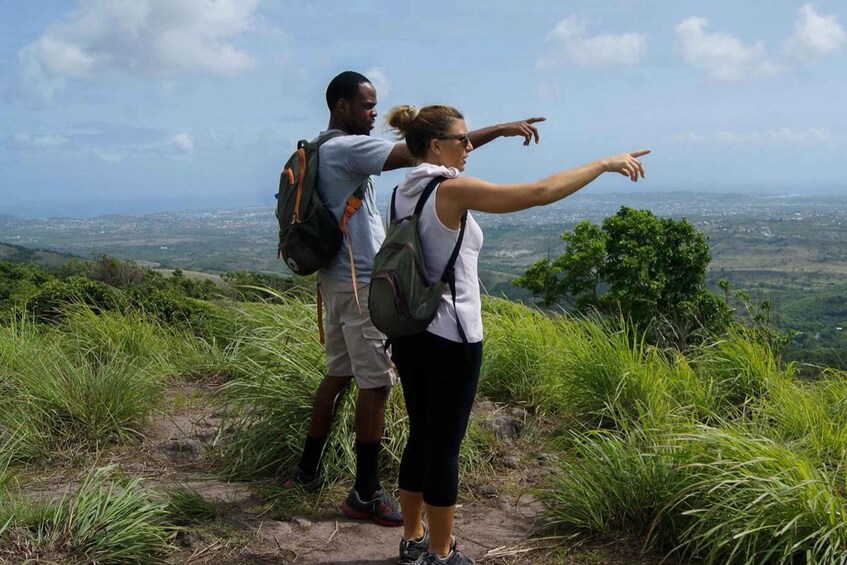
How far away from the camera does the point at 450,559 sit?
3174 mm

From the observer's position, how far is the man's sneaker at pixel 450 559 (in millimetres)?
3150

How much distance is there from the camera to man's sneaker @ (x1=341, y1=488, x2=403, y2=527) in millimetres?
3732

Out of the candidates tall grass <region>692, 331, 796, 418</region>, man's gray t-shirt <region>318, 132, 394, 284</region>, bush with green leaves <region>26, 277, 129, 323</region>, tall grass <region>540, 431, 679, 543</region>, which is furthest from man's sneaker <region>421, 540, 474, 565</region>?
bush with green leaves <region>26, 277, 129, 323</region>

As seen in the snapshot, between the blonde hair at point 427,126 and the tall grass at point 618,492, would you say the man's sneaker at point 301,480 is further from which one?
the blonde hair at point 427,126

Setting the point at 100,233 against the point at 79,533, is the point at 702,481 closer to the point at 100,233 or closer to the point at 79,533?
the point at 79,533

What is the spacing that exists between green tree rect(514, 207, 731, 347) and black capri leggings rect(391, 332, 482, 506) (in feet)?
47.5

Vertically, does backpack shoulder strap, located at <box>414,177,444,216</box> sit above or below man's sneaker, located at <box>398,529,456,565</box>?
above

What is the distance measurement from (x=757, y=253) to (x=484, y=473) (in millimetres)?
72329

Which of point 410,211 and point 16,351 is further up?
point 410,211

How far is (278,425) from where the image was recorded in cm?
442

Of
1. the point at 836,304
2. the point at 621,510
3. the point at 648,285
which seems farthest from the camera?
the point at 836,304

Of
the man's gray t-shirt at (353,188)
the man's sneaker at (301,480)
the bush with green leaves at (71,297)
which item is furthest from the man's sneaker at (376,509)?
the bush with green leaves at (71,297)

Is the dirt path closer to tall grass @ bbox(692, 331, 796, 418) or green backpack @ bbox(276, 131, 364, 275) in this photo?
green backpack @ bbox(276, 131, 364, 275)

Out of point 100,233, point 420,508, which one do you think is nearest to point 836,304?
point 420,508
